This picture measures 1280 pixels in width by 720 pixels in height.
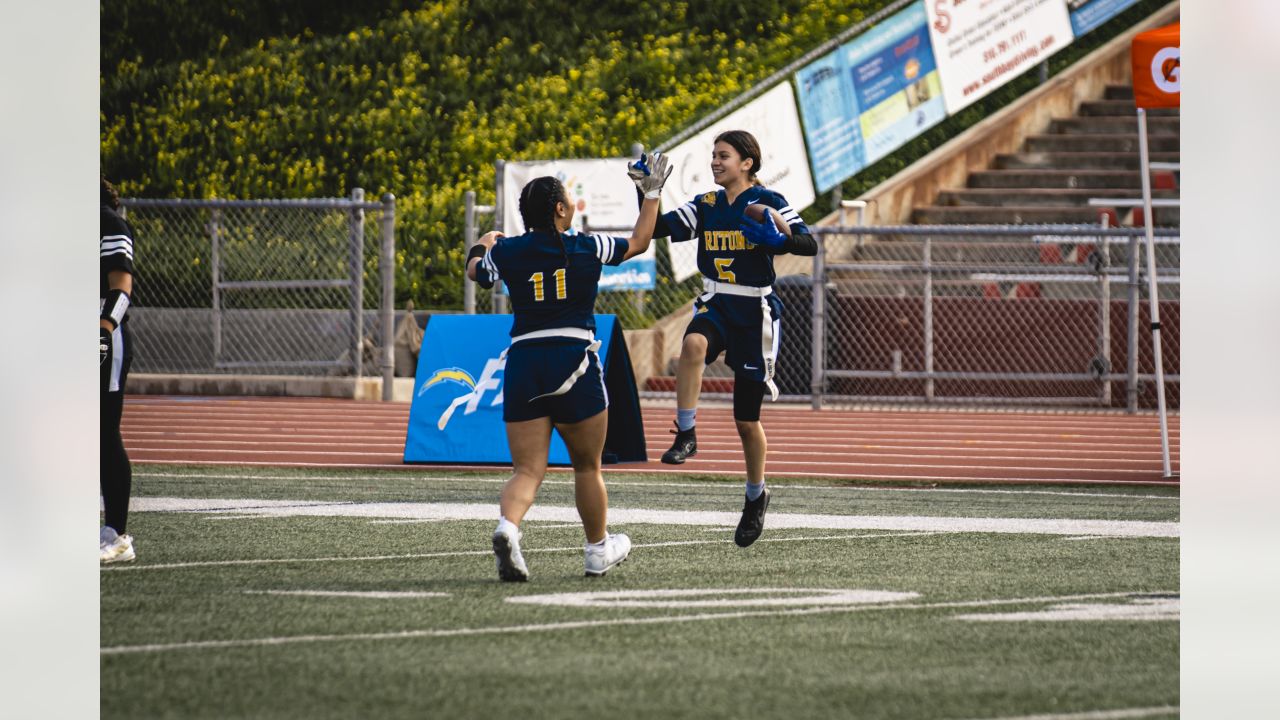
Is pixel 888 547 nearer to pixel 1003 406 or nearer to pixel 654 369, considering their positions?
pixel 1003 406

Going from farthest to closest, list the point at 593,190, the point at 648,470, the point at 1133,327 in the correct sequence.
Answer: the point at 593,190, the point at 1133,327, the point at 648,470

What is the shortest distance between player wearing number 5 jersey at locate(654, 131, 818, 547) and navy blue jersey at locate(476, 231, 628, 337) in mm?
1232

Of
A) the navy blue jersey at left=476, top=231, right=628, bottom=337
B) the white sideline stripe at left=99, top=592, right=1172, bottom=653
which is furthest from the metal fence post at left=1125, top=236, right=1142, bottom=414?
the navy blue jersey at left=476, top=231, right=628, bottom=337

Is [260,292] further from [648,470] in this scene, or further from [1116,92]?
A: [1116,92]

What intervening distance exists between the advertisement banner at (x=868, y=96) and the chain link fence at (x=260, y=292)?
16.6 feet

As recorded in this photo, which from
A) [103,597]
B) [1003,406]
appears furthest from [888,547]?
[1003,406]

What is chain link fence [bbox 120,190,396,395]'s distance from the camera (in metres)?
18.9

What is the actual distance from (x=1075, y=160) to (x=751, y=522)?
17.3 metres

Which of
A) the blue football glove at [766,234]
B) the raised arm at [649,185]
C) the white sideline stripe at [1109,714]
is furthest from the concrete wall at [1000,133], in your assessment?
the white sideline stripe at [1109,714]

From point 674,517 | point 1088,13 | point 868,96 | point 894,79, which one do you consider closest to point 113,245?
point 674,517

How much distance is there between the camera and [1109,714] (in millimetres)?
4820

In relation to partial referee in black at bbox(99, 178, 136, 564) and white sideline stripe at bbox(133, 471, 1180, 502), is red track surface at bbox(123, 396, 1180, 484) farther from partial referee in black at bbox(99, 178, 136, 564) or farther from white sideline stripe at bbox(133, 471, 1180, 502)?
partial referee in black at bbox(99, 178, 136, 564)

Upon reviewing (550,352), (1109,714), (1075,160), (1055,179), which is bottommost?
(1109,714)
